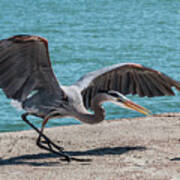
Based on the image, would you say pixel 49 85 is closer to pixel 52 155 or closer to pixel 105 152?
pixel 52 155

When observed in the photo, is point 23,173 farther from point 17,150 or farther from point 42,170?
point 17,150

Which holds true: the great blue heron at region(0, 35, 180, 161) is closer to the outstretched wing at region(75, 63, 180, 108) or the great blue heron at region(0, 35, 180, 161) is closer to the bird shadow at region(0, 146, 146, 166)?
the outstretched wing at region(75, 63, 180, 108)

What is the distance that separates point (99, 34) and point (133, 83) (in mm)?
18005

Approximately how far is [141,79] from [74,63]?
33.0ft

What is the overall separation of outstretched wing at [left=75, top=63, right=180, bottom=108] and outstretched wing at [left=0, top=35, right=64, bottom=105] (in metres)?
0.78

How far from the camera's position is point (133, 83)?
832 cm

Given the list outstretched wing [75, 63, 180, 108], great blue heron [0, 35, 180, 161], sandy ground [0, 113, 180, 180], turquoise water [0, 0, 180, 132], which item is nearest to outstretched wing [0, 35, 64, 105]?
great blue heron [0, 35, 180, 161]

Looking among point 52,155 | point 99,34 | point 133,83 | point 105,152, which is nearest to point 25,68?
point 52,155

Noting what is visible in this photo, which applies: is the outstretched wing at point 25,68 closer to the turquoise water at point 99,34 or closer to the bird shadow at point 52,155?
the bird shadow at point 52,155

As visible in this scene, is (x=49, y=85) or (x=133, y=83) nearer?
(x=49, y=85)

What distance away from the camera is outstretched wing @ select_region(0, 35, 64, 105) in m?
6.88

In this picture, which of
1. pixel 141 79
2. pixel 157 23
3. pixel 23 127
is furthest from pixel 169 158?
pixel 157 23

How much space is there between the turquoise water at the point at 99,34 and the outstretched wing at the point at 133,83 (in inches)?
128

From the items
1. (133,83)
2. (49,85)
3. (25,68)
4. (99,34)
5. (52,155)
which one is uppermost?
(25,68)
